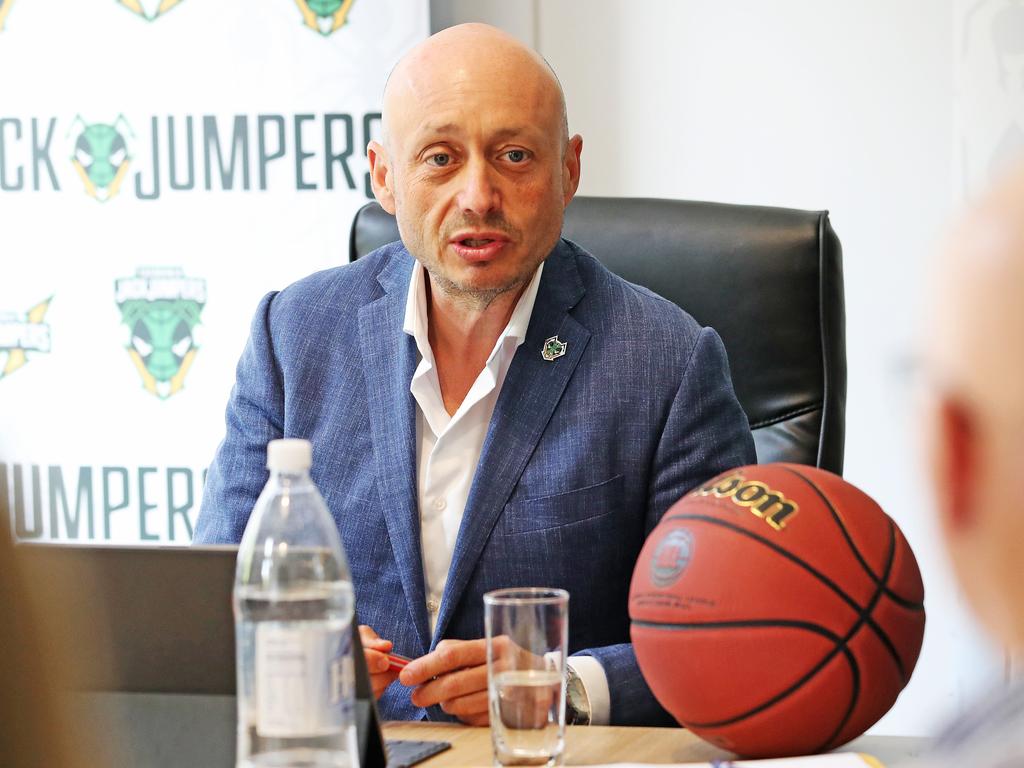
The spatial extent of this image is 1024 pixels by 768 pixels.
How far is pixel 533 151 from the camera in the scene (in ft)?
6.34

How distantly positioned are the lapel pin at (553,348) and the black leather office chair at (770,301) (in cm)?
24

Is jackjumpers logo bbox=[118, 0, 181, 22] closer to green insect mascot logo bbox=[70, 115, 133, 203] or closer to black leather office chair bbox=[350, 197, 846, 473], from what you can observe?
green insect mascot logo bbox=[70, 115, 133, 203]

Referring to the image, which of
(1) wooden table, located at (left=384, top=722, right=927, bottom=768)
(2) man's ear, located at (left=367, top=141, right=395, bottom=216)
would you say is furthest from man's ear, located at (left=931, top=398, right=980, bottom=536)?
(2) man's ear, located at (left=367, top=141, right=395, bottom=216)

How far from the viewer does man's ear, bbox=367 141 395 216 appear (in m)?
2.07

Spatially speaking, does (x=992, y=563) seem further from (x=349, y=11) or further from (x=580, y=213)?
(x=349, y=11)

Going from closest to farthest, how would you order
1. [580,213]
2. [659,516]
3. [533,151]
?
[659,516] < [533,151] < [580,213]

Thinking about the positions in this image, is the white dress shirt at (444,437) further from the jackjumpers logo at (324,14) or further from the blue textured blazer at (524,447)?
the jackjumpers logo at (324,14)

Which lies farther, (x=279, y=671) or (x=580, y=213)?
(x=580, y=213)

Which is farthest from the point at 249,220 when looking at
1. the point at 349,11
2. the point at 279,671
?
the point at 279,671

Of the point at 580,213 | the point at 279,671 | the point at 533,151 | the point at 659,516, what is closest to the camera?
the point at 279,671

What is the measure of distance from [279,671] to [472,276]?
1041mm

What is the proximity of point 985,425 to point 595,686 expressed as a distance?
1.06 meters

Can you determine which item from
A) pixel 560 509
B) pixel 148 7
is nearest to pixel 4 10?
pixel 148 7

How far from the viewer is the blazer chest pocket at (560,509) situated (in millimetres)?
1762
